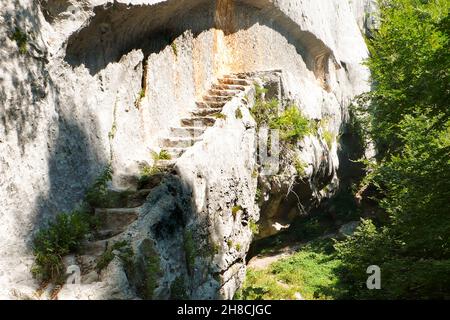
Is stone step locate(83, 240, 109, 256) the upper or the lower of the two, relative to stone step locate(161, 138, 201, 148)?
lower

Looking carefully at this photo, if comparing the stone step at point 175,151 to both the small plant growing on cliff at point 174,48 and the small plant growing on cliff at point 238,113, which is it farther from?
the small plant growing on cliff at point 174,48

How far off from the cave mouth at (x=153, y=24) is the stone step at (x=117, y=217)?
2331mm

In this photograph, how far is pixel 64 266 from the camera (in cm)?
490

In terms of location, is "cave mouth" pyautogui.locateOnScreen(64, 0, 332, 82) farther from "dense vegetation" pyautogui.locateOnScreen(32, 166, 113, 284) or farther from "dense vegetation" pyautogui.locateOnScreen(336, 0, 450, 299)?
"dense vegetation" pyautogui.locateOnScreen(336, 0, 450, 299)

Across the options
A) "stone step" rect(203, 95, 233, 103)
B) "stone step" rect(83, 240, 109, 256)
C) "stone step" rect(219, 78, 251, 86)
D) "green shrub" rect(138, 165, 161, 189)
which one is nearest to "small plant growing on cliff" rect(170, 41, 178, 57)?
"stone step" rect(203, 95, 233, 103)

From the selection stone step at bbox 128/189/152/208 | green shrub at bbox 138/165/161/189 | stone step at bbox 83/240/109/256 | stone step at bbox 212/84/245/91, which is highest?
stone step at bbox 212/84/245/91

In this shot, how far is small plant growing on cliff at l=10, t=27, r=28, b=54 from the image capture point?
17.0 feet

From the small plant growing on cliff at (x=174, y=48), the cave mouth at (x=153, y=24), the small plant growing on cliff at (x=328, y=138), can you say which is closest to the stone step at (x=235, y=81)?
the cave mouth at (x=153, y=24)

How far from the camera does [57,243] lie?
512cm

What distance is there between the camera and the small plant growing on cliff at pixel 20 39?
5.19 metres

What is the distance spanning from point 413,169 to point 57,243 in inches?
257

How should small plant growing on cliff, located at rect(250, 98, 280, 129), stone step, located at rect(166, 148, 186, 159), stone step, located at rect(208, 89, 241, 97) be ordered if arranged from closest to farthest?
stone step, located at rect(166, 148, 186, 159) < stone step, located at rect(208, 89, 241, 97) < small plant growing on cliff, located at rect(250, 98, 280, 129)

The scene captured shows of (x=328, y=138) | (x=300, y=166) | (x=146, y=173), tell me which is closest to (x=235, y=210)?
(x=146, y=173)

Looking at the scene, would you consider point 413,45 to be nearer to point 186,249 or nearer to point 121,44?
point 121,44
